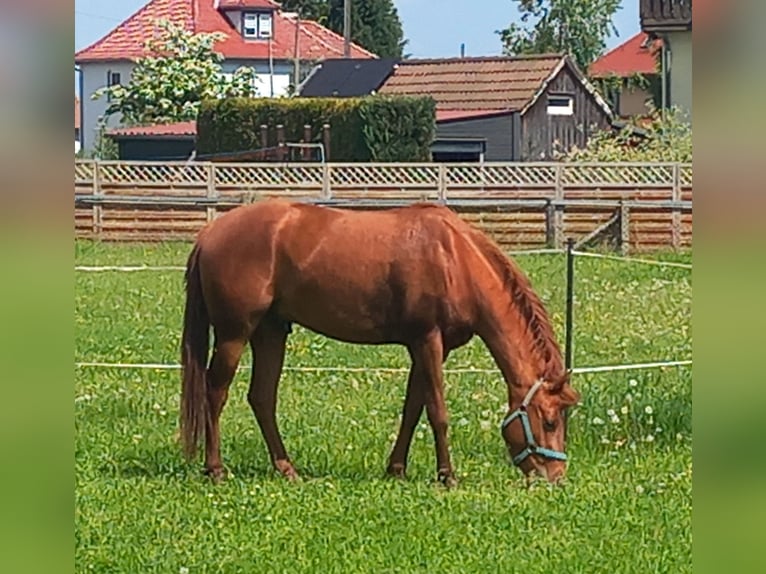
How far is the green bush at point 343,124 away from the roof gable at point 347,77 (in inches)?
310

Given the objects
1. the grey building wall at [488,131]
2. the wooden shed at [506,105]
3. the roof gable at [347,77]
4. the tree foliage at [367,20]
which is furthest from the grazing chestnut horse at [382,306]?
the tree foliage at [367,20]

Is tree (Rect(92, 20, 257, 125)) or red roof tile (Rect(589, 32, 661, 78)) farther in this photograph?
red roof tile (Rect(589, 32, 661, 78))

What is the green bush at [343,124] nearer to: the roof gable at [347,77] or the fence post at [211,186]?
the fence post at [211,186]

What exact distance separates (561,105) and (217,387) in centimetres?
3215

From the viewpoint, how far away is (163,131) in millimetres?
38875

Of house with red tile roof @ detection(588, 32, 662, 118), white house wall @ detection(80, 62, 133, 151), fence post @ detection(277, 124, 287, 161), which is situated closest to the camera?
fence post @ detection(277, 124, 287, 161)

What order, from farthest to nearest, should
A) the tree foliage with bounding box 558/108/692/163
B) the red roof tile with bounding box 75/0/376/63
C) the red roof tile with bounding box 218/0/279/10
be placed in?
the red roof tile with bounding box 218/0/279/10 < the red roof tile with bounding box 75/0/376/63 < the tree foliage with bounding box 558/108/692/163

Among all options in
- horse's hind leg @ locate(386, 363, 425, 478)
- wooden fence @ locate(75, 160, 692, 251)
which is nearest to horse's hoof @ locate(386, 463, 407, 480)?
horse's hind leg @ locate(386, 363, 425, 478)

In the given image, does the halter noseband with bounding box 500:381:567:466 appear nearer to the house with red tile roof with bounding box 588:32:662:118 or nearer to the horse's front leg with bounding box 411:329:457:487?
the horse's front leg with bounding box 411:329:457:487

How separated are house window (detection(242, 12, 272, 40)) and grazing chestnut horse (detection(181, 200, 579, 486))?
162 ft

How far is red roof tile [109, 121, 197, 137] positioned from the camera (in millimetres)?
38344

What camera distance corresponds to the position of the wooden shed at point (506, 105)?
36.0 meters

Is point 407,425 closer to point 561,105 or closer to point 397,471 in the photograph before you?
point 397,471
